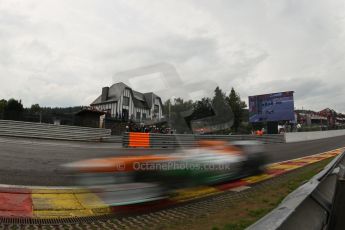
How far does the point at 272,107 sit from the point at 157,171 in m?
34.3

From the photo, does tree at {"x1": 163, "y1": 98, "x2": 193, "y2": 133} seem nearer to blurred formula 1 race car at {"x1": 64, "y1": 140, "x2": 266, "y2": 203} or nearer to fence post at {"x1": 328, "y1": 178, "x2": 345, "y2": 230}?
blurred formula 1 race car at {"x1": 64, "y1": 140, "x2": 266, "y2": 203}

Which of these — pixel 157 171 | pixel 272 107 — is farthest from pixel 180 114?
pixel 272 107

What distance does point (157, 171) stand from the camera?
524 cm

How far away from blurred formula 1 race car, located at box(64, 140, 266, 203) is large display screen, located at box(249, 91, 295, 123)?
31.1m

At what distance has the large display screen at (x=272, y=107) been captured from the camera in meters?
35.9

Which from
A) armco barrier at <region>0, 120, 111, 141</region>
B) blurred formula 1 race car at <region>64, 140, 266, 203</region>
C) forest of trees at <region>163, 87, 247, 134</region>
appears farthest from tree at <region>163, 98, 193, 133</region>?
armco barrier at <region>0, 120, 111, 141</region>

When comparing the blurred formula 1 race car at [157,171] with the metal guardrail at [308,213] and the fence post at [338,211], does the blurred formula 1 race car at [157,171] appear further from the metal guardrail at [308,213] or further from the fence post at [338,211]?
the fence post at [338,211]

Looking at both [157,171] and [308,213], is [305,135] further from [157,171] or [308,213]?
[308,213]

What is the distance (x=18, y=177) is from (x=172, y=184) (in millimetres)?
3540

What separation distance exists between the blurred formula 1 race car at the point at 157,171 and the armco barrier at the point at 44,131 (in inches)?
669

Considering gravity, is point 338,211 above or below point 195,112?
below

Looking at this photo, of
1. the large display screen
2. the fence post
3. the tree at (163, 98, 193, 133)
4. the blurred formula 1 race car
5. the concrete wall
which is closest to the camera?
the fence post

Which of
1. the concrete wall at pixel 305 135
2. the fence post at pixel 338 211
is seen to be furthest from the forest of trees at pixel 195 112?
the concrete wall at pixel 305 135

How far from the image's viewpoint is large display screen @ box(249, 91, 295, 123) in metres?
35.9
